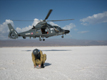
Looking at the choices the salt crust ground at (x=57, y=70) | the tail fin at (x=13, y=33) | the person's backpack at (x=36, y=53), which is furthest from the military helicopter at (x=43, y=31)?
the person's backpack at (x=36, y=53)

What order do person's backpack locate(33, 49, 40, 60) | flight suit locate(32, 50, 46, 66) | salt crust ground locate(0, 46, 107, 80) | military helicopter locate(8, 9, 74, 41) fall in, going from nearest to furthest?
salt crust ground locate(0, 46, 107, 80), person's backpack locate(33, 49, 40, 60), flight suit locate(32, 50, 46, 66), military helicopter locate(8, 9, 74, 41)

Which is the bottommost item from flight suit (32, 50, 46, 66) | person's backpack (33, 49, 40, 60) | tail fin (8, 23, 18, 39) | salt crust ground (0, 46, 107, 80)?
salt crust ground (0, 46, 107, 80)

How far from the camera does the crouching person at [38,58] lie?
629 centimetres

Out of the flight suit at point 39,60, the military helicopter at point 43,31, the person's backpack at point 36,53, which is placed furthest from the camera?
the military helicopter at point 43,31

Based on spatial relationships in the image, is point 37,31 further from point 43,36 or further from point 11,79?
point 11,79

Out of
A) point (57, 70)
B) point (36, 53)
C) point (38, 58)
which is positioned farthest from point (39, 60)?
point (57, 70)

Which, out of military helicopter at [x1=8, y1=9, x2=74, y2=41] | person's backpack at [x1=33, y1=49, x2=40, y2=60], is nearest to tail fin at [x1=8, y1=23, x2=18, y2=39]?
military helicopter at [x1=8, y1=9, x2=74, y2=41]

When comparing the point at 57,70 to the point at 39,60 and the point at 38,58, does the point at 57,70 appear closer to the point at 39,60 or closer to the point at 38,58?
the point at 39,60

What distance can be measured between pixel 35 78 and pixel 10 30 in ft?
65.4

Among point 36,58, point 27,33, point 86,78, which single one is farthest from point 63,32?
point 86,78

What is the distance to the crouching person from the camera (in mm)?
6295

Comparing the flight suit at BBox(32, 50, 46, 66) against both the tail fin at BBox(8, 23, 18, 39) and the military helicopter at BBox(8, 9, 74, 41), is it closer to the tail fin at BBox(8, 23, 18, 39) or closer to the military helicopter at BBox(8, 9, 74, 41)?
the military helicopter at BBox(8, 9, 74, 41)

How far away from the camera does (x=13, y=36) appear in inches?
833

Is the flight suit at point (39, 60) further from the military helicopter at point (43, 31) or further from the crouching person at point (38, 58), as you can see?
the military helicopter at point (43, 31)
